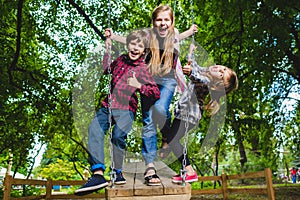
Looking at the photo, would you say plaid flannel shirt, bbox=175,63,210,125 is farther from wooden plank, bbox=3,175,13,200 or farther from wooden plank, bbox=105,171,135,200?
wooden plank, bbox=3,175,13,200

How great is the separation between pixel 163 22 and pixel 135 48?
12.7 inches

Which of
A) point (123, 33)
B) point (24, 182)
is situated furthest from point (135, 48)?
point (123, 33)

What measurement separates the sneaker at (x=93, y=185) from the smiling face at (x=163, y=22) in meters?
1.19

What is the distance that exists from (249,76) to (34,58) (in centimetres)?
546

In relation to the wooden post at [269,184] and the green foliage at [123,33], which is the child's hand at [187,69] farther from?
the green foliage at [123,33]

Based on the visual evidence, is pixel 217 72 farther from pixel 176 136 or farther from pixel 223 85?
pixel 176 136

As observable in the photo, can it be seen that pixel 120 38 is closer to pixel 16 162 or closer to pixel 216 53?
pixel 216 53

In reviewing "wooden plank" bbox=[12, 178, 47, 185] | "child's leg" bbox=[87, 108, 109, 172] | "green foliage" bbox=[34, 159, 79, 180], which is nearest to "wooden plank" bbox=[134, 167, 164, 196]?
"child's leg" bbox=[87, 108, 109, 172]

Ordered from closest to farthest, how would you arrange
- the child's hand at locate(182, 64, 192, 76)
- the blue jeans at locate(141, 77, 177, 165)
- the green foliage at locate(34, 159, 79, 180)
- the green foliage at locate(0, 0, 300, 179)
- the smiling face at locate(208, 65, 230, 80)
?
the blue jeans at locate(141, 77, 177, 165), the child's hand at locate(182, 64, 192, 76), the smiling face at locate(208, 65, 230, 80), the green foliage at locate(0, 0, 300, 179), the green foliage at locate(34, 159, 79, 180)

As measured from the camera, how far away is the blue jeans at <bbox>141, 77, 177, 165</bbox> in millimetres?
2385

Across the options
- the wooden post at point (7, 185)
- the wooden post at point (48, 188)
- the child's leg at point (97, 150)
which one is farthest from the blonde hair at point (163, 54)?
the wooden post at point (48, 188)

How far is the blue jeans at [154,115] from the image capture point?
93.9 inches

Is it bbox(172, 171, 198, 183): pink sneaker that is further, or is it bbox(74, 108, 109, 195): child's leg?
bbox(172, 171, 198, 183): pink sneaker

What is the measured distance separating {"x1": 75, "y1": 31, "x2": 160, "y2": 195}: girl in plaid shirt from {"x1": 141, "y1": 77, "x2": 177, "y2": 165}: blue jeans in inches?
2.3
